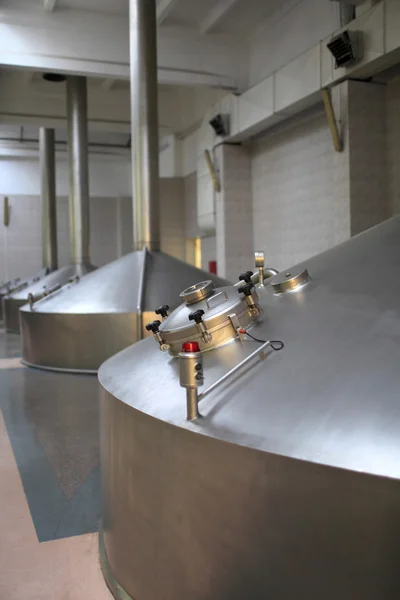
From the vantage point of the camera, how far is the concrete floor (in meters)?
2.38

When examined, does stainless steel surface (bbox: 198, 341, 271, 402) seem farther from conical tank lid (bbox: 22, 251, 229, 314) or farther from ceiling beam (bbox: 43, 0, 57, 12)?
ceiling beam (bbox: 43, 0, 57, 12)

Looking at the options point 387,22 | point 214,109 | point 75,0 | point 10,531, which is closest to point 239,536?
point 10,531

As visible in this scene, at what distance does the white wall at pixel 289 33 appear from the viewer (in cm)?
848

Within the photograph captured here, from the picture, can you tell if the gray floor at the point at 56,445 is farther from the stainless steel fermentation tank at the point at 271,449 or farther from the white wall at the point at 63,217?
the white wall at the point at 63,217

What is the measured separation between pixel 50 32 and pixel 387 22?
5.25 metres

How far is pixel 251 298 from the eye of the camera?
7.08ft

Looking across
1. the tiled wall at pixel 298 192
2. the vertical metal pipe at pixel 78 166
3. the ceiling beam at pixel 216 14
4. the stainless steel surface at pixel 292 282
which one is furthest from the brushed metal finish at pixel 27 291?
the stainless steel surface at pixel 292 282

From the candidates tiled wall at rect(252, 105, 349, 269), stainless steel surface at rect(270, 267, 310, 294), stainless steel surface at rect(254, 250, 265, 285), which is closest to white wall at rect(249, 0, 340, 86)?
tiled wall at rect(252, 105, 349, 269)

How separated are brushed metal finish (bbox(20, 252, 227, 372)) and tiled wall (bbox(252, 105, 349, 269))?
7.19 feet

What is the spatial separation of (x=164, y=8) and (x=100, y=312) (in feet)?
17.0

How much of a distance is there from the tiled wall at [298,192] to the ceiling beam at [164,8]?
2.75m

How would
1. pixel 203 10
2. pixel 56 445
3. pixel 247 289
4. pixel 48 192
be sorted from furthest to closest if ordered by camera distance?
pixel 48 192, pixel 203 10, pixel 56 445, pixel 247 289

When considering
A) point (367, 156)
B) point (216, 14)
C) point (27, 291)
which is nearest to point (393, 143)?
point (367, 156)

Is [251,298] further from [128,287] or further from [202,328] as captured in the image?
[128,287]
